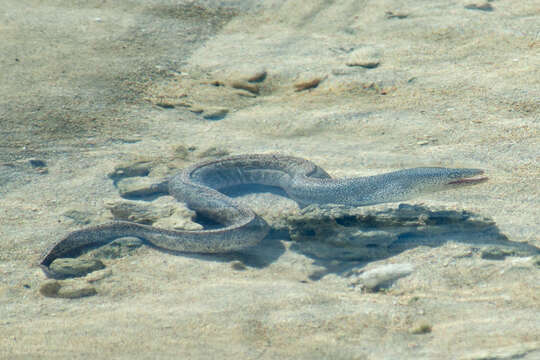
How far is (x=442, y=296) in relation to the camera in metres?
4.05

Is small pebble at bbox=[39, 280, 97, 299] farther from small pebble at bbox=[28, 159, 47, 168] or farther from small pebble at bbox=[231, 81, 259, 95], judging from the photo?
small pebble at bbox=[231, 81, 259, 95]

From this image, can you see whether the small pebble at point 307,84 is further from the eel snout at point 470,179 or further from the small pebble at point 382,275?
the small pebble at point 382,275

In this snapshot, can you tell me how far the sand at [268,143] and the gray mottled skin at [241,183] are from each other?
5.3 inches

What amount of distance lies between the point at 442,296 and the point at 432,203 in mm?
1462

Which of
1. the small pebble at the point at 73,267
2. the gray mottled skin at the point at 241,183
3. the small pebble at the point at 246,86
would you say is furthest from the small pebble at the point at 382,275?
the small pebble at the point at 246,86

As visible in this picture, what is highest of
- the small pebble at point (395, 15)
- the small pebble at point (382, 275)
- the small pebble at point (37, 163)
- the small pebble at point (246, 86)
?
the small pebble at point (395, 15)

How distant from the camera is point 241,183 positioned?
6.42m

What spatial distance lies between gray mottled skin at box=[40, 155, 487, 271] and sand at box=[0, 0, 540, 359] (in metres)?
0.13

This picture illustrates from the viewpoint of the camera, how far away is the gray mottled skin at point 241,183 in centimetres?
513

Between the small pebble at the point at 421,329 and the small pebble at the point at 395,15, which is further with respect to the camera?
the small pebble at the point at 395,15

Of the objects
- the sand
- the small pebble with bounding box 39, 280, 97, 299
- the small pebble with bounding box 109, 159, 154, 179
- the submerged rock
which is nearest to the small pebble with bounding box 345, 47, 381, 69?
the sand

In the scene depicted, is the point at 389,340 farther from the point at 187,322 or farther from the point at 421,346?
the point at 187,322

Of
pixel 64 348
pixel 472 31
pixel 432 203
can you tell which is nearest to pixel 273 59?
pixel 472 31

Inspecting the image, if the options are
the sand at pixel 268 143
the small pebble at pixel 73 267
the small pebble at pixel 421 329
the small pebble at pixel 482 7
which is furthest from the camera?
the small pebble at pixel 482 7
